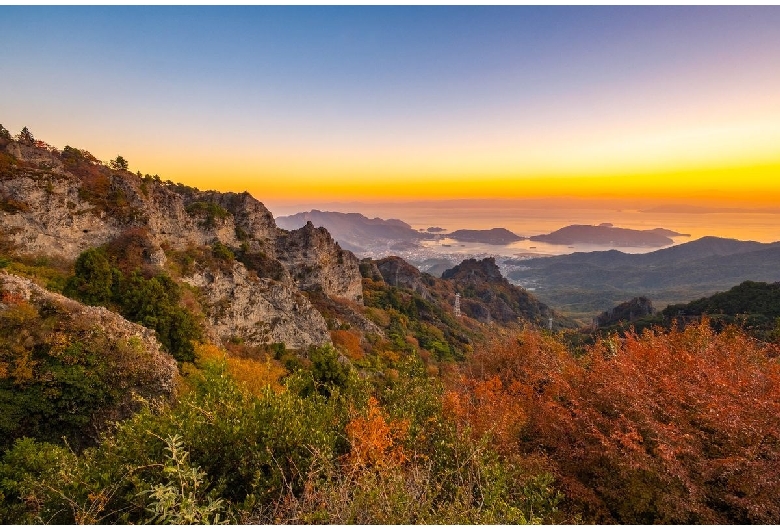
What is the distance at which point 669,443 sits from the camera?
11.0m

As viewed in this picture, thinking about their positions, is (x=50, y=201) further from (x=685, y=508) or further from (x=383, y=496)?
(x=685, y=508)

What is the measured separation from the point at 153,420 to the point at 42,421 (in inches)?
416

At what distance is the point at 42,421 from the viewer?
16.5 m

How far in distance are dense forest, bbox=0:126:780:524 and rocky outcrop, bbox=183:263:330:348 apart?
11.1 metres

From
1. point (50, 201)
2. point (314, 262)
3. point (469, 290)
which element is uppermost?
point (50, 201)

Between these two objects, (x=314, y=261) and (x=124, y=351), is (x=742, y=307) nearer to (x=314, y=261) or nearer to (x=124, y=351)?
(x=314, y=261)

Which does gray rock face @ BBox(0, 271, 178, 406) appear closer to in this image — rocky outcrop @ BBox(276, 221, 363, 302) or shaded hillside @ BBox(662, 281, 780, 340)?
rocky outcrop @ BBox(276, 221, 363, 302)

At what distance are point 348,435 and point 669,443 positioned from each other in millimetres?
9921

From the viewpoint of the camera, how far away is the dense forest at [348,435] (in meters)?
8.64

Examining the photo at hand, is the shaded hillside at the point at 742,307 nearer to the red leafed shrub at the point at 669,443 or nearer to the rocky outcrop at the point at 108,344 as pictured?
the red leafed shrub at the point at 669,443

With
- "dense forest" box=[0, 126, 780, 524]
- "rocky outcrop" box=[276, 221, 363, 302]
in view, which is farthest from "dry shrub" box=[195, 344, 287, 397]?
"rocky outcrop" box=[276, 221, 363, 302]

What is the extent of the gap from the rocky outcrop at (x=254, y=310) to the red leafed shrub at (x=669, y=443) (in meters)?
32.6

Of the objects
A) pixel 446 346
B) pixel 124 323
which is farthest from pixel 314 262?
pixel 124 323

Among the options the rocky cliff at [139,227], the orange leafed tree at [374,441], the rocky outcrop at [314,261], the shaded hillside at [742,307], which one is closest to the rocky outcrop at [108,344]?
the orange leafed tree at [374,441]
